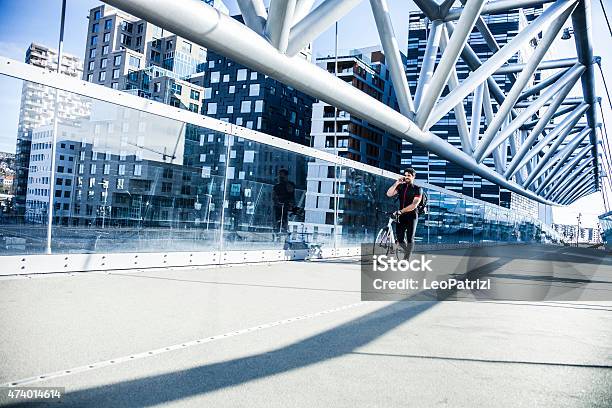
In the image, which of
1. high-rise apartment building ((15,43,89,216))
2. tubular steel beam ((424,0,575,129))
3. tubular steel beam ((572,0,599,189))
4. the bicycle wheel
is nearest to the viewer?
high-rise apartment building ((15,43,89,216))

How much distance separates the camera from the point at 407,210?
866 cm

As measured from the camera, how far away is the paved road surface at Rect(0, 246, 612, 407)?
2520 mm

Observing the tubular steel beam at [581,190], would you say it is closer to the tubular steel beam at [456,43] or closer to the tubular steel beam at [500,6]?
the tubular steel beam at [500,6]

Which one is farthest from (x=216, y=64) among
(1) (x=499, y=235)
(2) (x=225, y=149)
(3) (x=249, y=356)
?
(3) (x=249, y=356)

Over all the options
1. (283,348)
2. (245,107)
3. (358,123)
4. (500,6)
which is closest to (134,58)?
(245,107)

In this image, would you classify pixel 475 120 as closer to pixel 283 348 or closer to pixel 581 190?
pixel 283 348

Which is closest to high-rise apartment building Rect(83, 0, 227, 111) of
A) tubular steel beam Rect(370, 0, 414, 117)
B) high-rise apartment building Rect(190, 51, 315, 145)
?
high-rise apartment building Rect(190, 51, 315, 145)

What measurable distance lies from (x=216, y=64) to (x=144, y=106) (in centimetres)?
9225

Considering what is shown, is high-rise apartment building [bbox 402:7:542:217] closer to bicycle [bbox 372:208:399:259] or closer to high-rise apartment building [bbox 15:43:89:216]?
bicycle [bbox 372:208:399:259]

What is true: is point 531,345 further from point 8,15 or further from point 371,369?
point 8,15

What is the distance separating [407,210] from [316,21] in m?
3.77

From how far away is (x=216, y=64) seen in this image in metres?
94.3

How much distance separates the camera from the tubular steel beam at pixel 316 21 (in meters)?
6.31

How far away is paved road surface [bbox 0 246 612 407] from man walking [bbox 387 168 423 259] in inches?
114
